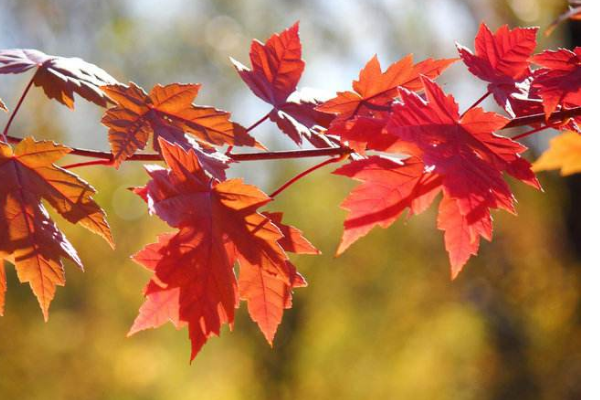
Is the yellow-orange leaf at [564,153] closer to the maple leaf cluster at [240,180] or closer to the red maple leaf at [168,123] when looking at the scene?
the maple leaf cluster at [240,180]

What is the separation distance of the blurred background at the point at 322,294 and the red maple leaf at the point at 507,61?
185 inches

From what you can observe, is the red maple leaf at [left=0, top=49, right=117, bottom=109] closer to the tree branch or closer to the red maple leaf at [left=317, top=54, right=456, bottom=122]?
the tree branch

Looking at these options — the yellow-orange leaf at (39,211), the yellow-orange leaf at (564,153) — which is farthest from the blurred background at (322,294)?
the yellow-orange leaf at (39,211)

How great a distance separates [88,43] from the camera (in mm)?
5934

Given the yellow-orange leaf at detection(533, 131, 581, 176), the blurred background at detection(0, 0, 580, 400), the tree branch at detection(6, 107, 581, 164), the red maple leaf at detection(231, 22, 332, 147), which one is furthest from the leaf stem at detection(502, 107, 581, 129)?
the blurred background at detection(0, 0, 580, 400)

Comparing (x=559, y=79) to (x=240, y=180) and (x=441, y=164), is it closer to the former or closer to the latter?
(x=441, y=164)

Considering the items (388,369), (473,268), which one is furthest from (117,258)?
(473,268)

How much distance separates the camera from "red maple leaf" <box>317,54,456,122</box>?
24.2 inches

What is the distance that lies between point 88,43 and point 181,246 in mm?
5819

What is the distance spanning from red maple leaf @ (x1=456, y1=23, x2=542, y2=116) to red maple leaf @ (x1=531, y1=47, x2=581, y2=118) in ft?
0.08

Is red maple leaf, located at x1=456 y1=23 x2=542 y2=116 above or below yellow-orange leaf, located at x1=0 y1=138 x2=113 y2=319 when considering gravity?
below

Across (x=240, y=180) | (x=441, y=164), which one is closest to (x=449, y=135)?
(x=441, y=164)

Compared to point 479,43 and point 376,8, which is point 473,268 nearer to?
point 376,8

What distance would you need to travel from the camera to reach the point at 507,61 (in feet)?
2.03
